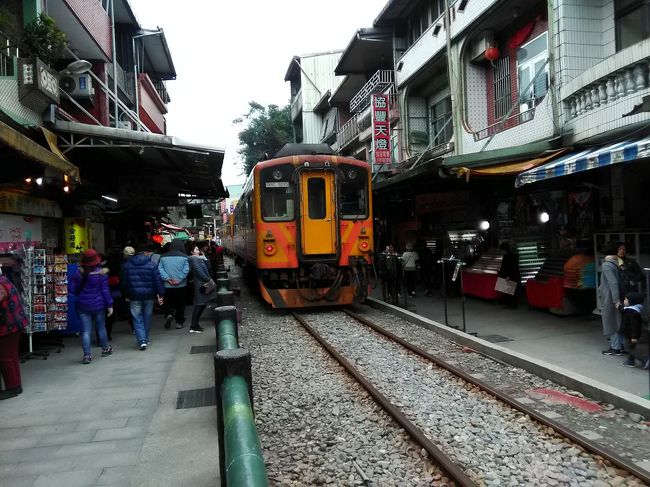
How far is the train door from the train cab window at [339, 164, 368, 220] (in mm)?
307

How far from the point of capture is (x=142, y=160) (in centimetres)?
1145

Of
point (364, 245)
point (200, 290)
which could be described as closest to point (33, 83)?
point (200, 290)

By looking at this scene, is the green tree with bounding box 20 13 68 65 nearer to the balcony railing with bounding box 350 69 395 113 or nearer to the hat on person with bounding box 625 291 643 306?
the hat on person with bounding box 625 291 643 306

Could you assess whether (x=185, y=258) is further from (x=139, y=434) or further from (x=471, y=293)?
(x=471, y=293)

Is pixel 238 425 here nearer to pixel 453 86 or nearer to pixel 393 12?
pixel 453 86

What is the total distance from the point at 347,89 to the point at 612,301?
21.9 meters

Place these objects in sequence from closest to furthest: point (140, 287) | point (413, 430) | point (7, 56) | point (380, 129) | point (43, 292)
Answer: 1. point (413, 430)
2. point (43, 292)
3. point (140, 287)
4. point (7, 56)
5. point (380, 129)


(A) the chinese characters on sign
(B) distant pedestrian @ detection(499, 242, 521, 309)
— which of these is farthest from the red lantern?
(B) distant pedestrian @ detection(499, 242, 521, 309)

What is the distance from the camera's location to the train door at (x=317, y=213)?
34.8ft

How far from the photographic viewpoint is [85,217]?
11523 mm

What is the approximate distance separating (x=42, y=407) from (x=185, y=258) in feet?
14.1

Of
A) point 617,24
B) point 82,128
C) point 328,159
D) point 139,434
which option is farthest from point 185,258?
point 617,24

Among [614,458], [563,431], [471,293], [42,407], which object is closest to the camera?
[614,458]

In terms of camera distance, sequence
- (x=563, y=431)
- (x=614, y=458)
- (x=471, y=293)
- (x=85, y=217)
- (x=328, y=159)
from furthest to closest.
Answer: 1. (x=471, y=293)
2. (x=85, y=217)
3. (x=328, y=159)
4. (x=563, y=431)
5. (x=614, y=458)
